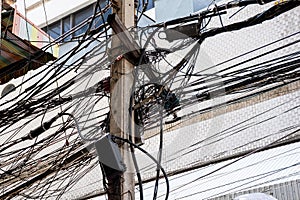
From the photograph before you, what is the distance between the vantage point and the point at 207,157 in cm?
786

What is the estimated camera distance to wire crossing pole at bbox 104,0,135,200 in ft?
12.1

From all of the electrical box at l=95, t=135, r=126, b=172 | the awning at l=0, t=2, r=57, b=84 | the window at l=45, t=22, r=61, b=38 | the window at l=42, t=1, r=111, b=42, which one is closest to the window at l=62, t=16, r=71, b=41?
the window at l=42, t=1, r=111, b=42

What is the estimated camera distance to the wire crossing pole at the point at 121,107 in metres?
3.69

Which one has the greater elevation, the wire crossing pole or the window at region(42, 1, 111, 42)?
the window at region(42, 1, 111, 42)

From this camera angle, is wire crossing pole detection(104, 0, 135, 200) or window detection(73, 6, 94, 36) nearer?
wire crossing pole detection(104, 0, 135, 200)

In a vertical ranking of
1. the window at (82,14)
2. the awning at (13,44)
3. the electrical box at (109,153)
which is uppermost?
the window at (82,14)

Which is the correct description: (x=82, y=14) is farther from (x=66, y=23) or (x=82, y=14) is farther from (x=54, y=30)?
(x=54, y=30)

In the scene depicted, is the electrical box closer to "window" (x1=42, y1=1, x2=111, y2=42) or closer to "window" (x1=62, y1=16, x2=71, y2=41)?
"window" (x1=42, y1=1, x2=111, y2=42)

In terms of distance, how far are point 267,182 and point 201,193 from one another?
114 cm

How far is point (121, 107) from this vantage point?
3949 mm

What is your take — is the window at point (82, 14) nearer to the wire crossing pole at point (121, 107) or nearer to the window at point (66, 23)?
the window at point (66, 23)

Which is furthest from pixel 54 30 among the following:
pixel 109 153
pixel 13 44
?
pixel 109 153

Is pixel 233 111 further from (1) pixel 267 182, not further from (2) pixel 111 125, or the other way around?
(2) pixel 111 125

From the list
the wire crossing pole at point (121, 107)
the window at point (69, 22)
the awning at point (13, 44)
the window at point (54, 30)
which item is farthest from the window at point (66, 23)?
the wire crossing pole at point (121, 107)
